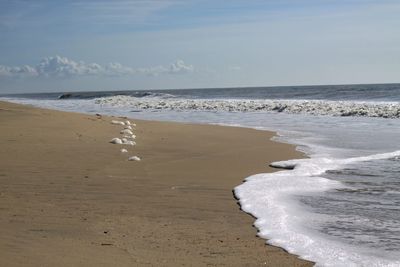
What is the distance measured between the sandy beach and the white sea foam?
189 mm

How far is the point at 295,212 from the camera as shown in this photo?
6.36 m

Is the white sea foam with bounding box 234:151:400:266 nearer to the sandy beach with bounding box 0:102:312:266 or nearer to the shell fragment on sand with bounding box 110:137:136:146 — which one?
the sandy beach with bounding box 0:102:312:266

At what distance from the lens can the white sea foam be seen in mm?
4723

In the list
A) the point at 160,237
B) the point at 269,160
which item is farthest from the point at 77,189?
the point at 269,160

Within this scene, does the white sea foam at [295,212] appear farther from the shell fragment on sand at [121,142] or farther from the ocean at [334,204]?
the shell fragment on sand at [121,142]

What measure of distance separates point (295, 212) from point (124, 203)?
2.20m

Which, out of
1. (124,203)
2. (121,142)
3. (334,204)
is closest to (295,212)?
(334,204)

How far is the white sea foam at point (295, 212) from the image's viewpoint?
186 inches

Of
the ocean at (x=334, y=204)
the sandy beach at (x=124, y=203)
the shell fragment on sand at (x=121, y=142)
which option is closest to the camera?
the sandy beach at (x=124, y=203)

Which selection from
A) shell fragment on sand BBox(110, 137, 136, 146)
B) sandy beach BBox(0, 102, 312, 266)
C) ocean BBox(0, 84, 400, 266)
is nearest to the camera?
sandy beach BBox(0, 102, 312, 266)

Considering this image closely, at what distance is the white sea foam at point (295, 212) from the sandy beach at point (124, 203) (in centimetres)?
19

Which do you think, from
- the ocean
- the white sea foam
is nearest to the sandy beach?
the white sea foam

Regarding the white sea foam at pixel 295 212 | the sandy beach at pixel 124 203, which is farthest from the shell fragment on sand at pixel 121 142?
the white sea foam at pixel 295 212

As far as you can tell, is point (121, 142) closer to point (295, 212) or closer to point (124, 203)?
point (124, 203)
